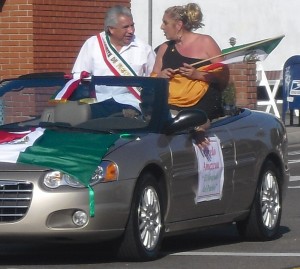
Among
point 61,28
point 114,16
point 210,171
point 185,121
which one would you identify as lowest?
point 210,171

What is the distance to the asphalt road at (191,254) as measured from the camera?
886 centimetres

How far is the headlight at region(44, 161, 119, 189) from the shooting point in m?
8.45

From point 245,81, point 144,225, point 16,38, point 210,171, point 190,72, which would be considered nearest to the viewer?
point 144,225

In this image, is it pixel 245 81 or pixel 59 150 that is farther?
pixel 245 81

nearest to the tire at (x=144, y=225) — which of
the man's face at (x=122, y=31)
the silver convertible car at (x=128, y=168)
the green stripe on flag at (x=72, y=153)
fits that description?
the silver convertible car at (x=128, y=168)

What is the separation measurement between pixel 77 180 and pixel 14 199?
45 cm

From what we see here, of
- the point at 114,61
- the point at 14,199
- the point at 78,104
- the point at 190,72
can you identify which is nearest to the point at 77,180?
the point at 14,199

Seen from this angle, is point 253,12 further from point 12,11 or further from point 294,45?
point 12,11

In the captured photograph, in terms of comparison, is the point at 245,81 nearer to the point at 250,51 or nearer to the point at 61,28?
the point at 61,28

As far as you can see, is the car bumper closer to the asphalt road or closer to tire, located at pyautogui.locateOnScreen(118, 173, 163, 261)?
tire, located at pyautogui.locateOnScreen(118, 173, 163, 261)

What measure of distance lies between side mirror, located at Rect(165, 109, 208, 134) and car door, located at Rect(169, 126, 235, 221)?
0.08 metres

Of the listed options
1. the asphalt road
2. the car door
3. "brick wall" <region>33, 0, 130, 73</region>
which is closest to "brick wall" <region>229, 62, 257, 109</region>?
"brick wall" <region>33, 0, 130, 73</region>

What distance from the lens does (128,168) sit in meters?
8.66

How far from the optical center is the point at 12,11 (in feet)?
66.5
